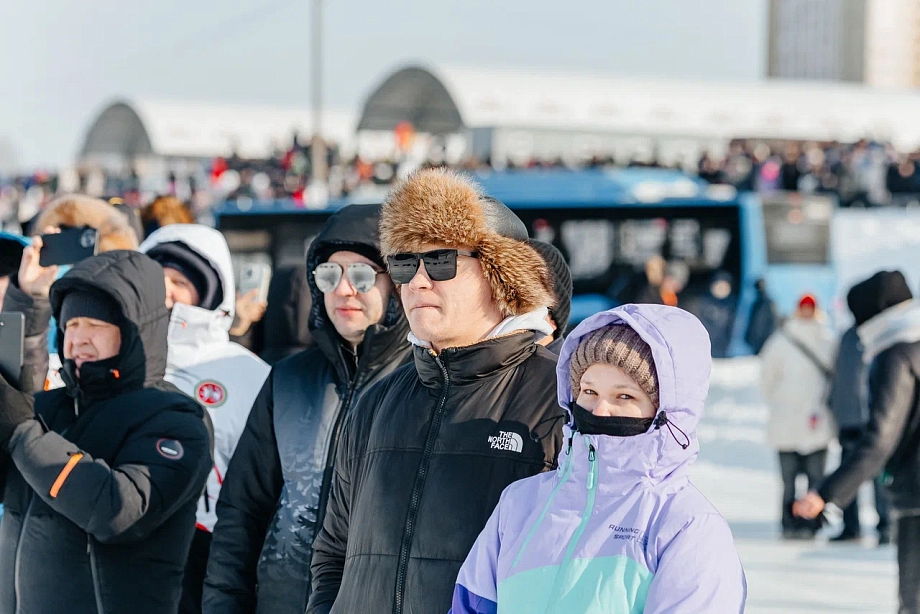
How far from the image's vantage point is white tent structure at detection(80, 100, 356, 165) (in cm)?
4550

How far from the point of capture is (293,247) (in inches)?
735

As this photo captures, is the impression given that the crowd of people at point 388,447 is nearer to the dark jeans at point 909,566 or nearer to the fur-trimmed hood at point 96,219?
the fur-trimmed hood at point 96,219

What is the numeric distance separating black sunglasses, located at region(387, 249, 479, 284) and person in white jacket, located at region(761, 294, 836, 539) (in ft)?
20.2

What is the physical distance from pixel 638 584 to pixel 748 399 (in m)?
11.8

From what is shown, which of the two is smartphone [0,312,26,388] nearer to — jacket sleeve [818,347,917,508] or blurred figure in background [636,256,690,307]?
jacket sleeve [818,347,917,508]

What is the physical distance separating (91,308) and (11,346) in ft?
0.74

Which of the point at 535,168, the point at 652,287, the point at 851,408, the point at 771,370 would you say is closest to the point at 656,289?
the point at 652,287

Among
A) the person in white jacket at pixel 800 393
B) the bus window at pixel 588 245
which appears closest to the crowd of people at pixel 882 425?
the person in white jacket at pixel 800 393

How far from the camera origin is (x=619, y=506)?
2.08 metres

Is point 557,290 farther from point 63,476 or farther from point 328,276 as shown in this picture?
point 63,476

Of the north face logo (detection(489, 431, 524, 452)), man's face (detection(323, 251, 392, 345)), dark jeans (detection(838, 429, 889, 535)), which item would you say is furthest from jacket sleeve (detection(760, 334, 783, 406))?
the north face logo (detection(489, 431, 524, 452))

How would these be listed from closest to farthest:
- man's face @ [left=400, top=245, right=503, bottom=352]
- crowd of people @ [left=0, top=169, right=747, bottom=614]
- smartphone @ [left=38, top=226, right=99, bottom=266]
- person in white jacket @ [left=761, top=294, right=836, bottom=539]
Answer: crowd of people @ [left=0, top=169, right=747, bottom=614] → man's face @ [left=400, top=245, right=503, bottom=352] → smartphone @ [left=38, top=226, right=99, bottom=266] → person in white jacket @ [left=761, top=294, right=836, bottom=539]

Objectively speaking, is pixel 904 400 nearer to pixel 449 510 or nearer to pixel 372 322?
pixel 372 322

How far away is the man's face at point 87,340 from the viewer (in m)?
3.14
